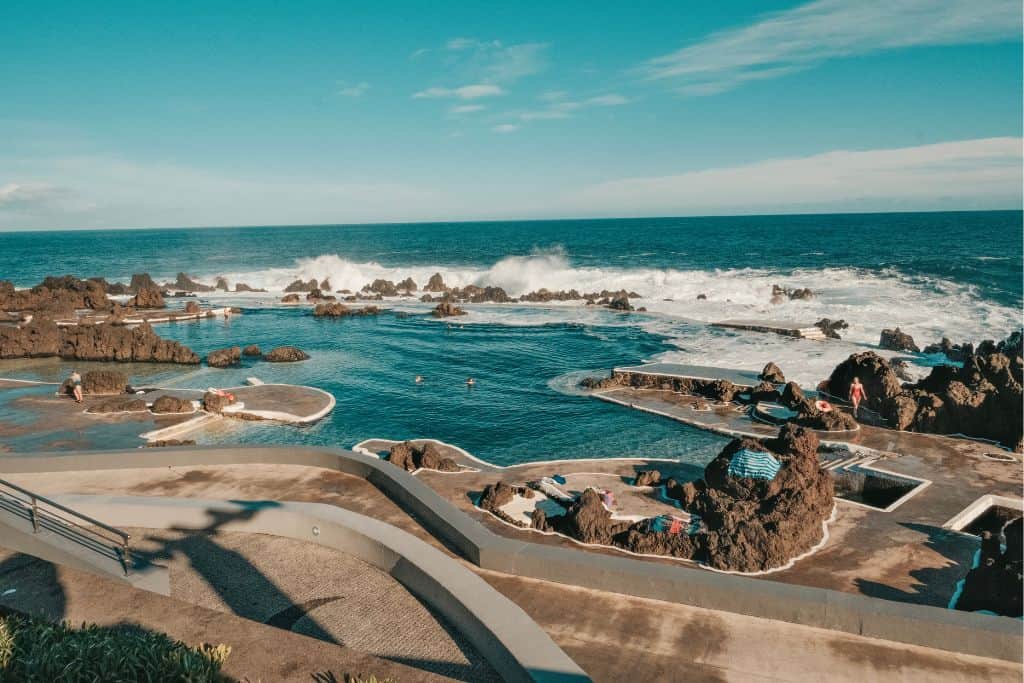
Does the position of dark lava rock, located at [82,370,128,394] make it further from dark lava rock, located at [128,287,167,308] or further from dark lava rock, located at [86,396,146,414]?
dark lava rock, located at [128,287,167,308]

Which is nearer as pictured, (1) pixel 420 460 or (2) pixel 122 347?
(1) pixel 420 460

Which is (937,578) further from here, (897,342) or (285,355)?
(285,355)

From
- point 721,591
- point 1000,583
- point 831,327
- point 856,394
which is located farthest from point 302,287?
point 1000,583

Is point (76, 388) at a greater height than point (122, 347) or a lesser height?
lesser

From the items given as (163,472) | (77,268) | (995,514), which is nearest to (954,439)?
(995,514)

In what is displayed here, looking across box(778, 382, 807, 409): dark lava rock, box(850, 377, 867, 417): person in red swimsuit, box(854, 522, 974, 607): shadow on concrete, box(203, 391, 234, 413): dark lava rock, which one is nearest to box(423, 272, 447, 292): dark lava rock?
box(203, 391, 234, 413): dark lava rock

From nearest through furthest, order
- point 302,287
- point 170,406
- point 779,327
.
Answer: point 170,406, point 779,327, point 302,287

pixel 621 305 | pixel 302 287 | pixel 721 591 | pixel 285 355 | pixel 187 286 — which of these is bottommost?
pixel 285 355
